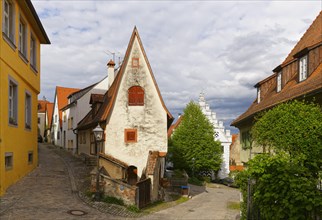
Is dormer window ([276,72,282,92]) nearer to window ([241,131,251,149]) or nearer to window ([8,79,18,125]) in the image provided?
window ([241,131,251,149])

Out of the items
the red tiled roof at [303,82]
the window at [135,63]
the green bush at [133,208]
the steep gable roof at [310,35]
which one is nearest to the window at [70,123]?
the window at [135,63]

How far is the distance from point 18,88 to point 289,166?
13.5 m

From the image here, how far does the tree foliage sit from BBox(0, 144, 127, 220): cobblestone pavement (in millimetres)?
6730

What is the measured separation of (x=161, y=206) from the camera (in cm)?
2023

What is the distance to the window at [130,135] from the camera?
23.2m

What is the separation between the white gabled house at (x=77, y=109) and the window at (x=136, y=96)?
11505 mm

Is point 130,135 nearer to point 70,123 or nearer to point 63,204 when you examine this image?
point 63,204

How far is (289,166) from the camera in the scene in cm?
832

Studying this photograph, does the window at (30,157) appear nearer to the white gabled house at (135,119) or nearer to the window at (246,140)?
the white gabled house at (135,119)

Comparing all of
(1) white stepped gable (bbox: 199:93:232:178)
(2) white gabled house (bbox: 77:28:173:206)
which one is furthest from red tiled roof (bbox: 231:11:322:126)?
(1) white stepped gable (bbox: 199:93:232:178)

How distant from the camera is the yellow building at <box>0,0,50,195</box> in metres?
14.6

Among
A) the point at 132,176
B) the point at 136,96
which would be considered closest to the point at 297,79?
the point at 136,96

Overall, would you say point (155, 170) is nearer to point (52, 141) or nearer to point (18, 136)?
point (18, 136)

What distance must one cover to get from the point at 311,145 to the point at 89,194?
11.1 meters
